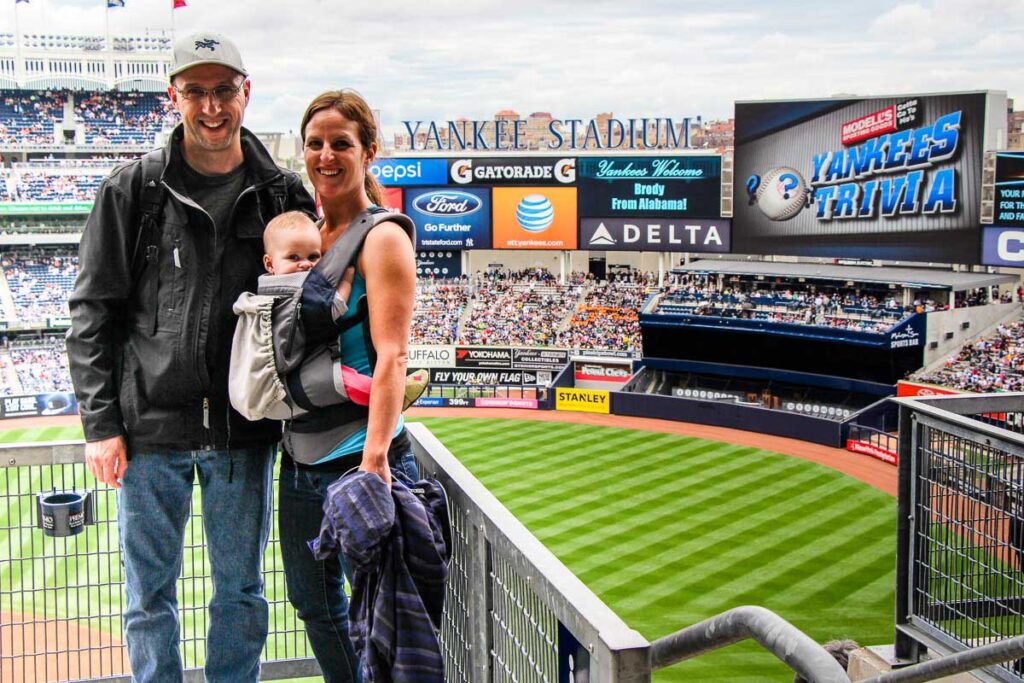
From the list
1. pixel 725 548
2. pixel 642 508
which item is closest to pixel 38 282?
pixel 642 508

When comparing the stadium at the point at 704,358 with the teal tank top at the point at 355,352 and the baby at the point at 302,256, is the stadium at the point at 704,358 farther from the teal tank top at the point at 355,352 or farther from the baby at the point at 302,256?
the baby at the point at 302,256

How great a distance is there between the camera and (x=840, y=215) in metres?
33.5

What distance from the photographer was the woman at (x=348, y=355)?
10.4 ft

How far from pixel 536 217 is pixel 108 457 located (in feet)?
115

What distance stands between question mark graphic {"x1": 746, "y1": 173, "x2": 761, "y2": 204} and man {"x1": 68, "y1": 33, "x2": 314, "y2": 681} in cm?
3274

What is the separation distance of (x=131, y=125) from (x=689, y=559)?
45275mm

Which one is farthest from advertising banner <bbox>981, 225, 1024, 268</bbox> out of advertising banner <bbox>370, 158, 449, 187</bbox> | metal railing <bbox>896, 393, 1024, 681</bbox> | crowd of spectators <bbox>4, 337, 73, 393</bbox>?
crowd of spectators <bbox>4, 337, 73, 393</bbox>

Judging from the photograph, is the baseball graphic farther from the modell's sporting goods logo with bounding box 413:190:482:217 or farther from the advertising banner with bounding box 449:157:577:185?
the modell's sporting goods logo with bounding box 413:190:482:217

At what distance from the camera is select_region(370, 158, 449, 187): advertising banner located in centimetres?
3888

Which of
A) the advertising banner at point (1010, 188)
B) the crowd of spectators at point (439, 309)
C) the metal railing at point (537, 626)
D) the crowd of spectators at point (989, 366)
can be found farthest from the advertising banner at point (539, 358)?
the metal railing at point (537, 626)

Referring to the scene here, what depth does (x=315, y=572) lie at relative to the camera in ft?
11.8

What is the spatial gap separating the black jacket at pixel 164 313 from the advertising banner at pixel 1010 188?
29817 millimetres

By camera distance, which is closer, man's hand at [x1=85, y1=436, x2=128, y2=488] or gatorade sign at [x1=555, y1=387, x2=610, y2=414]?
man's hand at [x1=85, y1=436, x2=128, y2=488]

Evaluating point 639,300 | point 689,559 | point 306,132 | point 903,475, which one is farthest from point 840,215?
point 306,132
